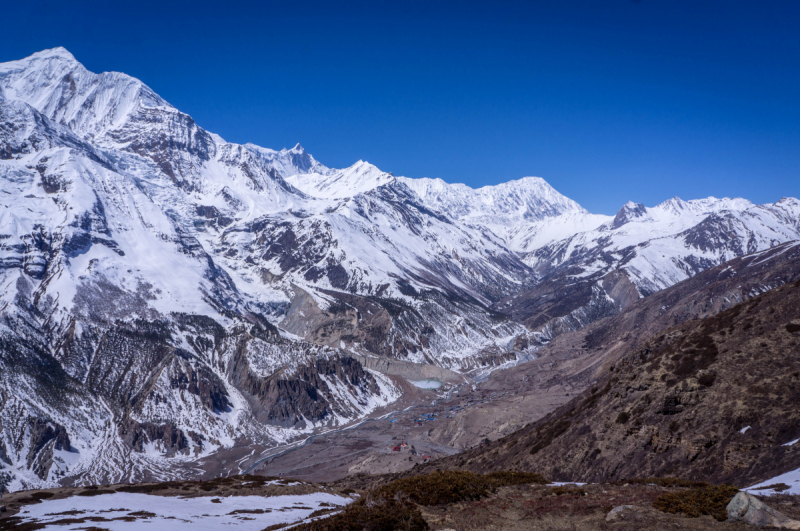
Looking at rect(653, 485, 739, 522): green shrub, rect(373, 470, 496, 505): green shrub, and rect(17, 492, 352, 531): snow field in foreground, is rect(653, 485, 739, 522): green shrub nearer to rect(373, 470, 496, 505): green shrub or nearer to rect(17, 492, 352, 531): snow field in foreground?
rect(373, 470, 496, 505): green shrub

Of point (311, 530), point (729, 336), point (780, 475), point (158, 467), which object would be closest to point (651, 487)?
point (780, 475)

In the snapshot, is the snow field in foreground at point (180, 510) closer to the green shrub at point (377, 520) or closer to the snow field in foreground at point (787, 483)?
the green shrub at point (377, 520)

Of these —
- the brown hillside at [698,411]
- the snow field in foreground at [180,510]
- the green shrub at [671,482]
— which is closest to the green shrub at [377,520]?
the snow field in foreground at [180,510]

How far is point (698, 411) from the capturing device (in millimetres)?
51500

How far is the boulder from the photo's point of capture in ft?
Result: 70.0

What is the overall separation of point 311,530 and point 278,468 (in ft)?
550

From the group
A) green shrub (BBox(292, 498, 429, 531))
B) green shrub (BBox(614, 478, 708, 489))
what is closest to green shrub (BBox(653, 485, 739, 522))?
green shrub (BBox(614, 478, 708, 489))

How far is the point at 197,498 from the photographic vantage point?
56.0 m

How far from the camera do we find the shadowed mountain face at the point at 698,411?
1700 inches

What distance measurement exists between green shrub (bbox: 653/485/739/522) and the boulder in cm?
61

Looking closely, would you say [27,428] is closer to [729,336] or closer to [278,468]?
[278,468]

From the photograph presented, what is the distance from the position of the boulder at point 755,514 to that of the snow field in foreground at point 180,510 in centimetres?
2670

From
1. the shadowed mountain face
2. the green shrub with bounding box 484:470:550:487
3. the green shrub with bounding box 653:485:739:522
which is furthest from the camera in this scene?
the shadowed mountain face

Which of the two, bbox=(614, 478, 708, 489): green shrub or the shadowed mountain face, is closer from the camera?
bbox=(614, 478, 708, 489): green shrub
